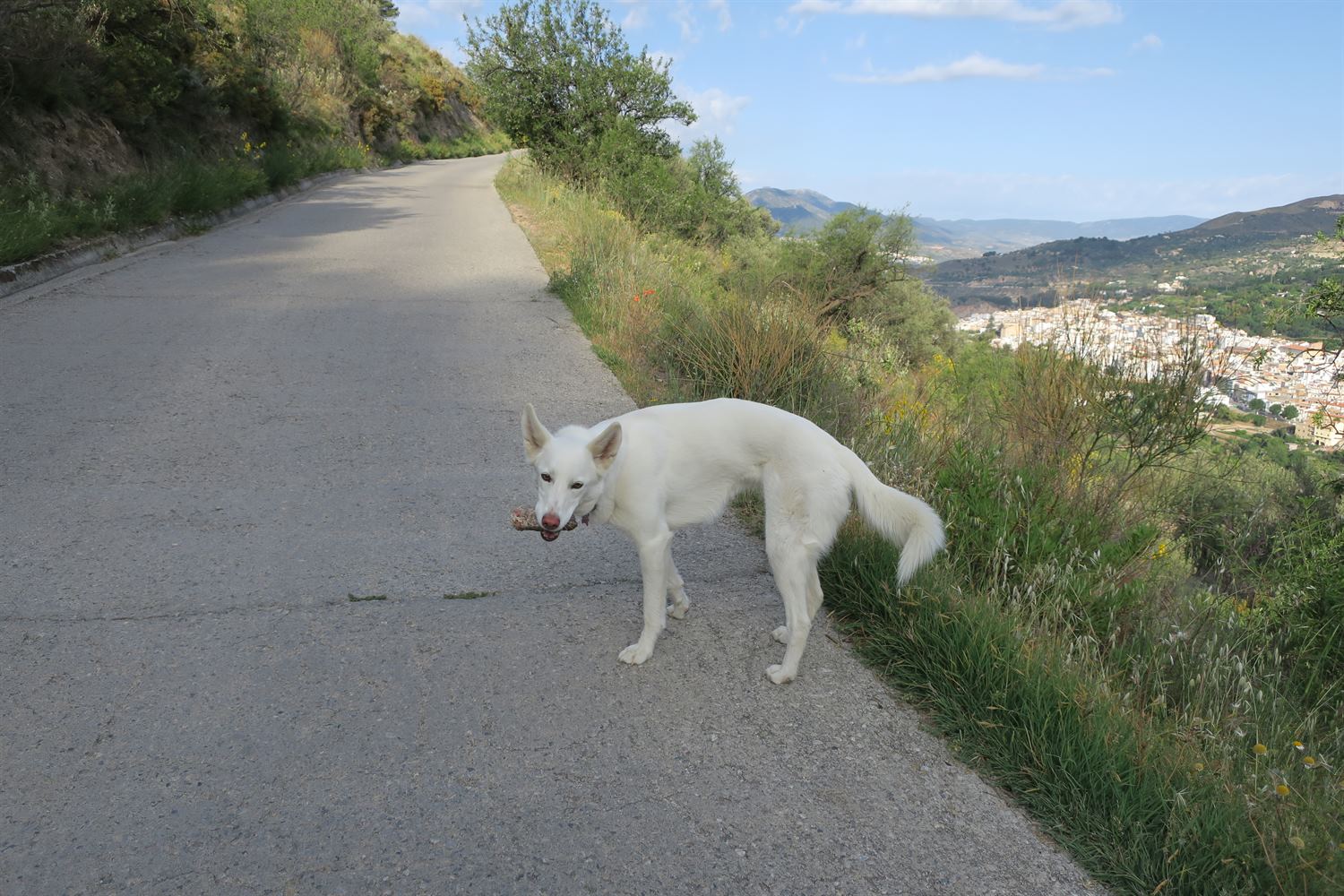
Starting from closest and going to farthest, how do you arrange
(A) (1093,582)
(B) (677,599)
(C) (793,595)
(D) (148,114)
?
1. (C) (793,595)
2. (B) (677,599)
3. (A) (1093,582)
4. (D) (148,114)

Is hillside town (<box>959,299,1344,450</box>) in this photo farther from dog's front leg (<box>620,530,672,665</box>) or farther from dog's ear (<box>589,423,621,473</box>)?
dog's ear (<box>589,423,621,473</box>)

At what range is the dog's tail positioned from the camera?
9.81 feet

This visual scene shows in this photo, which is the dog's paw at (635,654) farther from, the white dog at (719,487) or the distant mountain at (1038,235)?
the distant mountain at (1038,235)

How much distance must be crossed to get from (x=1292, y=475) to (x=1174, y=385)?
408 cm

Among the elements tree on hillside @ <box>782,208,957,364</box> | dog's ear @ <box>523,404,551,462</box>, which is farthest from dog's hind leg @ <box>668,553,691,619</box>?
tree on hillside @ <box>782,208,957,364</box>

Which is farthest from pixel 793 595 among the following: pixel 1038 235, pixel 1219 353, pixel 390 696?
pixel 1038 235

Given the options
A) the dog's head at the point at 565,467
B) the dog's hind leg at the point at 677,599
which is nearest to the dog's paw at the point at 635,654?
the dog's hind leg at the point at 677,599

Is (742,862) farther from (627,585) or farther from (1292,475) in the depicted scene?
(1292,475)

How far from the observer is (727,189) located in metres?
23.1

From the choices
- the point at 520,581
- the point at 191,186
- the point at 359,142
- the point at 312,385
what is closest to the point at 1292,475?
the point at 520,581

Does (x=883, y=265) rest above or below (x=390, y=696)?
below

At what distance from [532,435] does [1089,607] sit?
2.70 meters

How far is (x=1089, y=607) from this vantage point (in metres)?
3.76

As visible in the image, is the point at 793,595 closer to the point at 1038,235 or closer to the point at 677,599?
the point at 677,599
